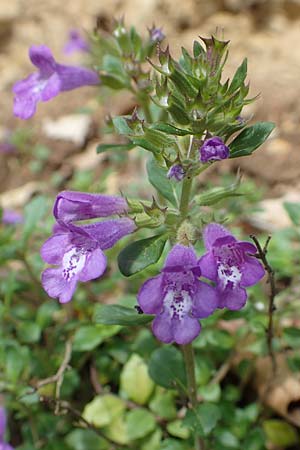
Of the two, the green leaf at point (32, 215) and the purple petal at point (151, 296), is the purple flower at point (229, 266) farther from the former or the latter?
the green leaf at point (32, 215)

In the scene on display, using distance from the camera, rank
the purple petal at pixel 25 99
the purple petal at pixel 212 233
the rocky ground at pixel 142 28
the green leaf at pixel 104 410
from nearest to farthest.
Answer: the purple petal at pixel 212 233, the purple petal at pixel 25 99, the green leaf at pixel 104 410, the rocky ground at pixel 142 28

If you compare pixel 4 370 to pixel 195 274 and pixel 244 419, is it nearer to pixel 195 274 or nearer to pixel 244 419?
pixel 244 419

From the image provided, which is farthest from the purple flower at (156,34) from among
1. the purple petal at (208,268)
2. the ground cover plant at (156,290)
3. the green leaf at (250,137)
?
the purple petal at (208,268)

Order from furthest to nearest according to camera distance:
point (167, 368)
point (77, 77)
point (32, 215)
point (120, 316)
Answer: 1. point (32, 215)
2. point (77, 77)
3. point (167, 368)
4. point (120, 316)

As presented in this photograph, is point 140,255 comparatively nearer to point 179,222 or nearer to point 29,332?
point 179,222

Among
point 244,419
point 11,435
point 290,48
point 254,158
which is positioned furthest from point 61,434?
point 290,48

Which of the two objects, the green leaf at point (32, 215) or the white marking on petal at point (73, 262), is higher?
the white marking on petal at point (73, 262)

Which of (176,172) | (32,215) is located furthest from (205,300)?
(32,215)
